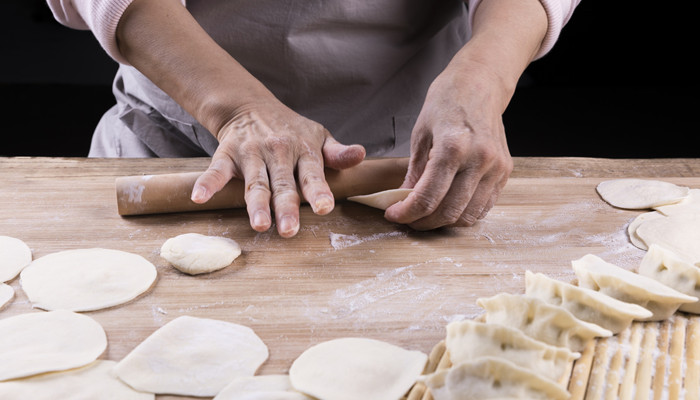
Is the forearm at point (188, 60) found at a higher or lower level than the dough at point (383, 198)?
higher

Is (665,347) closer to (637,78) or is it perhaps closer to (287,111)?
(287,111)

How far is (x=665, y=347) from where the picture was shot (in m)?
1.21

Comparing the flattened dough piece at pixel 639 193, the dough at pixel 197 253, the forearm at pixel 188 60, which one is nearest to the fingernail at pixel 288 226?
the dough at pixel 197 253

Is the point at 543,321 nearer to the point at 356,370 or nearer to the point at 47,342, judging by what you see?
the point at 356,370

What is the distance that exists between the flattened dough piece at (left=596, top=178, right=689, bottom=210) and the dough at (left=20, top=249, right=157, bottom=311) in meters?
1.31

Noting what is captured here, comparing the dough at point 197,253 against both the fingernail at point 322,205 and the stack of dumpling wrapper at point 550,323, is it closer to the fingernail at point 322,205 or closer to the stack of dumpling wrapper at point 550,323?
the fingernail at point 322,205

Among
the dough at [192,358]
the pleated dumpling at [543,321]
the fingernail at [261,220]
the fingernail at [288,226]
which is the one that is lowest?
the dough at [192,358]

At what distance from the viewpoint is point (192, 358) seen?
3.82ft

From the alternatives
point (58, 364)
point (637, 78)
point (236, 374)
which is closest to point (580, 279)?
point (236, 374)

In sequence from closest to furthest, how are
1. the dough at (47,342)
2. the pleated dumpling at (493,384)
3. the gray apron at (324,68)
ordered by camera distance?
the pleated dumpling at (493,384), the dough at (47,342), the gray apron at (324,68)

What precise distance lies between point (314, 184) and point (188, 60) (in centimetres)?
51

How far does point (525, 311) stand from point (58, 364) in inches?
33.5

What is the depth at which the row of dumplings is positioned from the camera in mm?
1018

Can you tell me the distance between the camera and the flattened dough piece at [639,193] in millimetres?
1813
